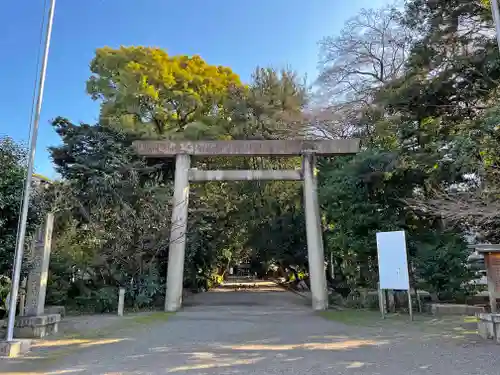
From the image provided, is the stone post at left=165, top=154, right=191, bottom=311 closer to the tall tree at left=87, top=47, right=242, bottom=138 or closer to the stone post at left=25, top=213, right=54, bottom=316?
the tall tree at left=87, top=47, right=242, bottom=138

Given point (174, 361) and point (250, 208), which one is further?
point (250, 208)

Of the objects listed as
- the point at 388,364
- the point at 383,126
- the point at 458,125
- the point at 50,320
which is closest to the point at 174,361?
the point at 388,364

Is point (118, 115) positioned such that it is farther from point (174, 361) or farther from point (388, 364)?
point (388, 364)

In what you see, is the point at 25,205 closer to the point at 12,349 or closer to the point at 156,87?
the point at 12,349

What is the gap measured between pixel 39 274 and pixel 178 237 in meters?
4.73

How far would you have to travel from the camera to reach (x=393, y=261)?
859cm

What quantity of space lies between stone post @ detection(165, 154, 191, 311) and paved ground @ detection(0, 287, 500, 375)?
326 centimetres

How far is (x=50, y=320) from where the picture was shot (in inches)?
277

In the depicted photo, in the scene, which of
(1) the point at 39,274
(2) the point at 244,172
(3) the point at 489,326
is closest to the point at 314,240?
(2) the point at 244,172

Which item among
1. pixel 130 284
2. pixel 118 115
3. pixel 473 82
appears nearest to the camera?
pixel 473 82

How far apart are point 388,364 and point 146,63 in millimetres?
15035

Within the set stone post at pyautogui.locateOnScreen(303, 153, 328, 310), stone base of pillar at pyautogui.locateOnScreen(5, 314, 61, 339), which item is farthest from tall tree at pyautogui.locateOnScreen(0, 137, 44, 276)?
stone post at pyautogui.locateOnScreen(303, 153, 328, 310)

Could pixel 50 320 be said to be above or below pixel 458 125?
below

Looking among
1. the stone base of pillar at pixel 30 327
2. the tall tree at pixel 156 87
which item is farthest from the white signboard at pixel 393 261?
the tall tree at pixel 156 87
